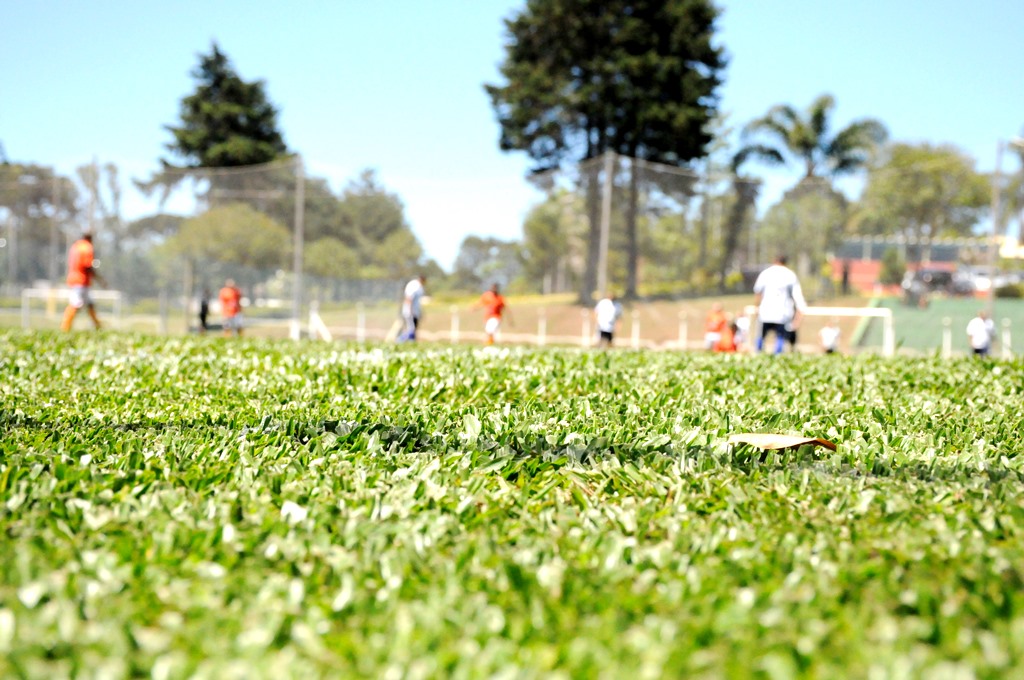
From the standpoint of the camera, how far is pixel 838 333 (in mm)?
22562

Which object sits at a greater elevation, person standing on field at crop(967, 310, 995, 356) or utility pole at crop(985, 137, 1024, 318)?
utility pole at crop(985, 137, 1024, 318)

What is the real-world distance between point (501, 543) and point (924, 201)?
24344mm

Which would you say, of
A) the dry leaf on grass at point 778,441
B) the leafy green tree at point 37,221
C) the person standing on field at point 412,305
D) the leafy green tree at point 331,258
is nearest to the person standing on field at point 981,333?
the person standing on field at point 412,305

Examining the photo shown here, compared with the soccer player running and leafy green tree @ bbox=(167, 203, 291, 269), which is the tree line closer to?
leafy green tree @ bbox=(167, 203, 291, 269)

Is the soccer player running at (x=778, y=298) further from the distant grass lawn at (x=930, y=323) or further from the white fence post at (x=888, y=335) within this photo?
the distant grass lawn at (x=930, y=323)

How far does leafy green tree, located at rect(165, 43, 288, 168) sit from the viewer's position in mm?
56500

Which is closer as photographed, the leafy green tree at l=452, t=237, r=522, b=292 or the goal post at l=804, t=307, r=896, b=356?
the goal post at l=804, t=307, r=896, b=356

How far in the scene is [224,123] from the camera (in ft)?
189

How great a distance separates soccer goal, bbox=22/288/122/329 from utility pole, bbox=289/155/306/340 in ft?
16.4

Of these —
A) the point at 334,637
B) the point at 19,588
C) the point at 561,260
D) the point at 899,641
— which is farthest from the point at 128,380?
the point at 561,260

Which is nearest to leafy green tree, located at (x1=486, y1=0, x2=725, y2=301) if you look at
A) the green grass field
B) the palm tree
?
the palm tree

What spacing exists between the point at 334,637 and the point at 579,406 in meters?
4.02

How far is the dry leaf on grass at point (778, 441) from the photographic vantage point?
446cm

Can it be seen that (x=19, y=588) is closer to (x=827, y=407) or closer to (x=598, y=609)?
(x=598, y=609)
